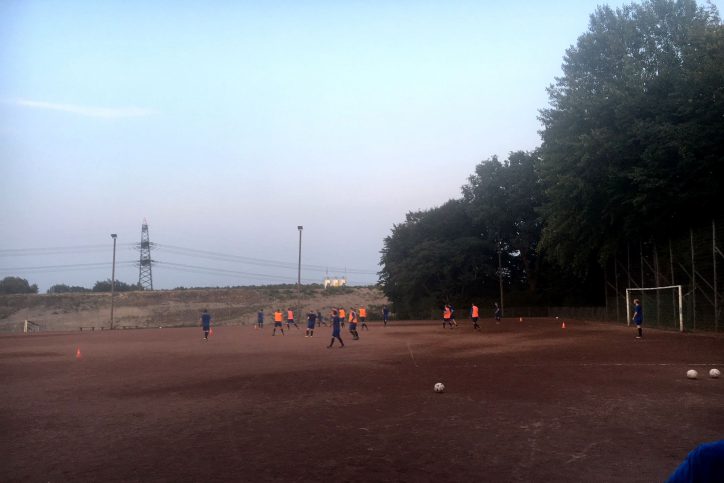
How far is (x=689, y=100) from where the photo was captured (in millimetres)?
27594

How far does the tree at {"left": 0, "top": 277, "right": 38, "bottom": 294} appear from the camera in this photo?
100000 mm

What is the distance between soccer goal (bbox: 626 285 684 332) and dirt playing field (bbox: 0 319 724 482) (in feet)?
39.8

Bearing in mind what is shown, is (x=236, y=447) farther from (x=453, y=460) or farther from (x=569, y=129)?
(x=569, y=129)

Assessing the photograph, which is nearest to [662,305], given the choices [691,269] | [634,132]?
[691,269]

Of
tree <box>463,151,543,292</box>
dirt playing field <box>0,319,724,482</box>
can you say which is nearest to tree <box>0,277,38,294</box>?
tree <box>463,151,543,292</box>

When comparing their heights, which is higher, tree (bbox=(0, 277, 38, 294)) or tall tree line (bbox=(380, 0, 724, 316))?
tall tree line (bbox=(380, 0, 724, 316))

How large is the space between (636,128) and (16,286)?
106440 mm

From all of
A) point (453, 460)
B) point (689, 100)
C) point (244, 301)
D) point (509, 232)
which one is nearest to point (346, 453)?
point (453, 460)

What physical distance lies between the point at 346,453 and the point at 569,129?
99.5ft

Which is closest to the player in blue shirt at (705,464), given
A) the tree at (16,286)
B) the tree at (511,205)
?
the tree at (511,205)

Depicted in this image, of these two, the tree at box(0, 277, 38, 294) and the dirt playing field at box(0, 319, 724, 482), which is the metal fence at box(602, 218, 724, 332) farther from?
the tree at box(0, 277, 38, 294)

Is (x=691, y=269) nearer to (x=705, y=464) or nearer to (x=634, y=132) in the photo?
(x=634, y=132)

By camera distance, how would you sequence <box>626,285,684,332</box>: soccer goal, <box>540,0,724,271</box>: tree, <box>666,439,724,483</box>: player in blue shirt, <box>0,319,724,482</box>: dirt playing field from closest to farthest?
<box>666,439,724,483</box>: player in blue shirt → <box>0,319,724,482</box>: dirt playing field → <box>540,0,724,271</box>: tree → <box>626,285,684,332</box>: soccer goal

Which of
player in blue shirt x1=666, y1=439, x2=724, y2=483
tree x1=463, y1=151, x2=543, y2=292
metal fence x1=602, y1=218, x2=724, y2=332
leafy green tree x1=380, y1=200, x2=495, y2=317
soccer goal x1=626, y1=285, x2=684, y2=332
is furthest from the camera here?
leafy green tree x1=380, y1=200, x2=495, y2=317
